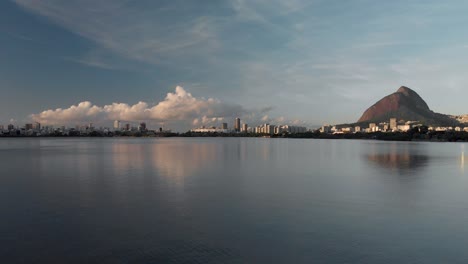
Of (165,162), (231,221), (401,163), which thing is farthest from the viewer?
(401,163)

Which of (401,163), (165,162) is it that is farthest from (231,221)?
(401,163)

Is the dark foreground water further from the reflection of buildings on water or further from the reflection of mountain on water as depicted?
the reflection of mountain on water

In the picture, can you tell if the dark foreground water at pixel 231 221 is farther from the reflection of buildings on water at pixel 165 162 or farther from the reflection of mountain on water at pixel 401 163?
the reflection of mountain on water at pixel 401 163

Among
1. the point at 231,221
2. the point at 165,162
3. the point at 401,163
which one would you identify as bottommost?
the point at 401,163

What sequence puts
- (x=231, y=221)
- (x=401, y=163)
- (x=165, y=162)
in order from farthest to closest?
(x=401, y=163) → (x=165, y=162) → (x=231, y=221)

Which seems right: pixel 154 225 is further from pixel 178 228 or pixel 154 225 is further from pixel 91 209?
pixel 91 209

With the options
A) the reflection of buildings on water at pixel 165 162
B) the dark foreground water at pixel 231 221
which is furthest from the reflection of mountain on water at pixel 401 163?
the reflection of buildings on water at pixel 165 162

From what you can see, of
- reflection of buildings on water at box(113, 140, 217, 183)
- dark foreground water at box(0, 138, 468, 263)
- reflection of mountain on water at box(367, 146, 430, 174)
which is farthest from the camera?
reflection of mountain on water at box(367, 146, 430, 174)

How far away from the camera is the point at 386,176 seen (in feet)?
126

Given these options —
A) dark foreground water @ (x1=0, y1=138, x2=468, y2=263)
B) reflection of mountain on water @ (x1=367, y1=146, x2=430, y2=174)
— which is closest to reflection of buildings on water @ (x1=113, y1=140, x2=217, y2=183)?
dark foreground water @ (x1=0, y1=138, x2=468, y2=263)

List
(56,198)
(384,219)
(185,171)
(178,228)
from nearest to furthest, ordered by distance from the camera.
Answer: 1. (178,228)
2. (384,219)
3. (56,198)
4. (185,171)

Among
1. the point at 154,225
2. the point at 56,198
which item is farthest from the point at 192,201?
the point at 56,198

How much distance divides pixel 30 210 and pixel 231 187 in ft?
50.7

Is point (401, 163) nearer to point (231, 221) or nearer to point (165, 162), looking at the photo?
point (165, 162)
